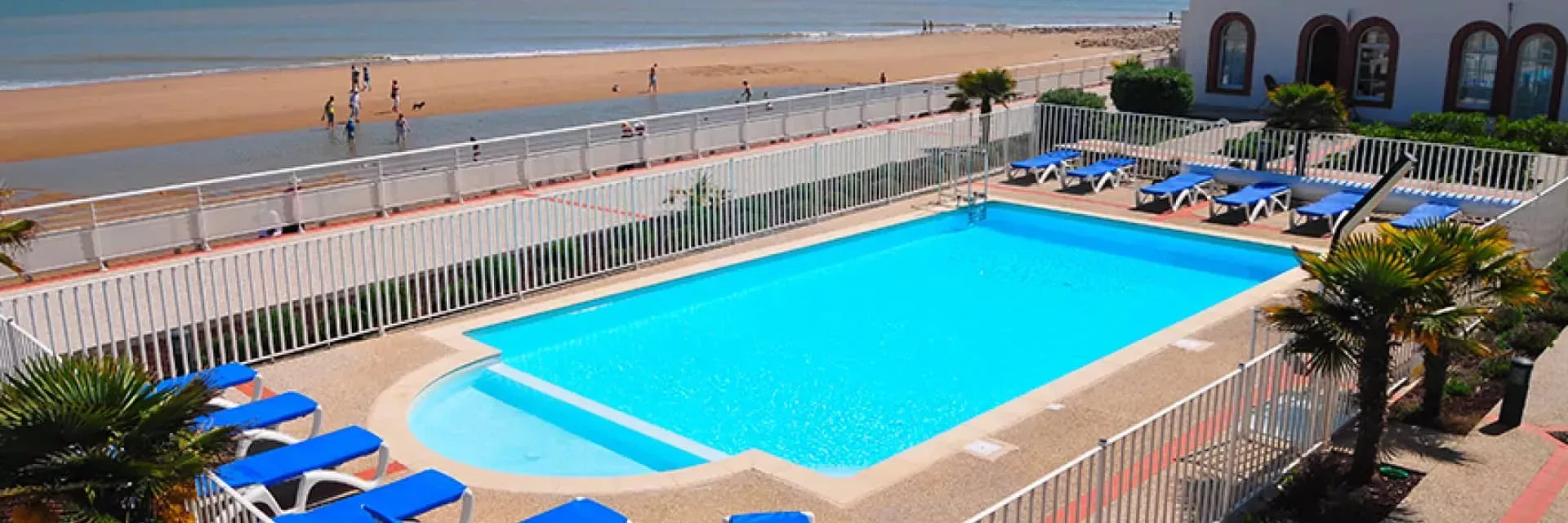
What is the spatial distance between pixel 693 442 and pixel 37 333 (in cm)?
601

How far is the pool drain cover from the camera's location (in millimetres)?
10891

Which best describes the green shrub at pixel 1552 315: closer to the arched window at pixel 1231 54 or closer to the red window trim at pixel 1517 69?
the red window trim at pixel 1517 69

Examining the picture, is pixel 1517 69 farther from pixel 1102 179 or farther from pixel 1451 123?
pixel 1102 179

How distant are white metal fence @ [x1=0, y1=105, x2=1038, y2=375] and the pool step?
5.73ft

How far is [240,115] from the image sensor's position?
4219 cm

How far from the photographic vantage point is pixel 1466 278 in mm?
9539

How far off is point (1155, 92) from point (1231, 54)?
3.64 m

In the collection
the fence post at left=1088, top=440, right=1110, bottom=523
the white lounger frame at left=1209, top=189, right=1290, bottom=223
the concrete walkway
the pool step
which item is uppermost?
the fence post at left=1088, top=440, right=1110, bottom=523

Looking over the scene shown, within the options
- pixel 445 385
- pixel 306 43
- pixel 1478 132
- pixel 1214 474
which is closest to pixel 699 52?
pixel 306 43

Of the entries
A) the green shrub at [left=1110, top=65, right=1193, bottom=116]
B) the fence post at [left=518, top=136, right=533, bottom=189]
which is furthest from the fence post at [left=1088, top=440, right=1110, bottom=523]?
the green shrub at [left=1110, top=65, right=1193, bottom=116]

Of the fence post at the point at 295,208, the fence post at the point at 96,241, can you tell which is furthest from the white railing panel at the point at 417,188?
the fence post at the point at 96,241

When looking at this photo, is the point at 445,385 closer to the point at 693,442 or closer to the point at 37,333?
the point at 693,442

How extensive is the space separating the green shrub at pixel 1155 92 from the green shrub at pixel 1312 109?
18.8 feet

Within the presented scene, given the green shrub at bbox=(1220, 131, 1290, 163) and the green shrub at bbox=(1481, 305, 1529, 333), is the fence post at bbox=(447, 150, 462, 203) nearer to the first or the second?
the green shrub at bbox=(1220, 131, 1290, 163)
